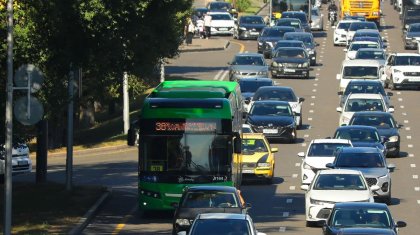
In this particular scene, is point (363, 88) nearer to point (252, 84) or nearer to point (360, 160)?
point (252, 84)

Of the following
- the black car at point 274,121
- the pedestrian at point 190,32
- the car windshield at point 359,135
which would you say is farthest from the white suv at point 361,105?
the pedestrian at point 190,32

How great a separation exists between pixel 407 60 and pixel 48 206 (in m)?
31.7

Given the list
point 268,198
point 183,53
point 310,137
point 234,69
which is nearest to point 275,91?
point 310,137

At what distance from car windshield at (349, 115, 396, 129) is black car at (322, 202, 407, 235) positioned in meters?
21.0

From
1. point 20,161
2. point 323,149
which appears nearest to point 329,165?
point 323,149

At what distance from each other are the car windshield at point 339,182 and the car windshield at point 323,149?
23.9 feet

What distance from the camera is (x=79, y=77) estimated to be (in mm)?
37656

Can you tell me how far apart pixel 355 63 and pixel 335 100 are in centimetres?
231

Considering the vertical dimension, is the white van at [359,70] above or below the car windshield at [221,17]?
below

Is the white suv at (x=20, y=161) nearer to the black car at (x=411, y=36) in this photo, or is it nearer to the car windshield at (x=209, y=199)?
the car windshield at (x=209, y=199)

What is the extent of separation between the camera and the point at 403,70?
2504 inches

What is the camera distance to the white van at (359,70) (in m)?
62.1

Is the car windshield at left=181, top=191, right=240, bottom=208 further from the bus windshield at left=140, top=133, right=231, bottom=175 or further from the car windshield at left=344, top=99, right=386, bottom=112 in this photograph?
the car windshield at left=344, top=99, right=386, bottom=112

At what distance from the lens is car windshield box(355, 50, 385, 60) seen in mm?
68125
